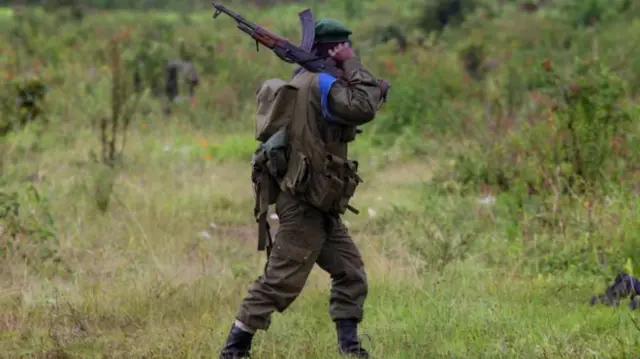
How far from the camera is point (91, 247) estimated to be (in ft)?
21.8

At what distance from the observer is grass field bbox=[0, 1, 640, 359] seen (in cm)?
472

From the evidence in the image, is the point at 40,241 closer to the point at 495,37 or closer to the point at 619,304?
the point at 619,304

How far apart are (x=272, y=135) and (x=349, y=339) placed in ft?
3.48

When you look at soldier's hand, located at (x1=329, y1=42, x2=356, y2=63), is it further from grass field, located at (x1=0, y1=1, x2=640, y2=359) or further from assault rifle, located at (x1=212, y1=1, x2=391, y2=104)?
grass field, located at (x1=0, y1=1, x2=640, y2=359)

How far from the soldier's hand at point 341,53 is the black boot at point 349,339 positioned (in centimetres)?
125

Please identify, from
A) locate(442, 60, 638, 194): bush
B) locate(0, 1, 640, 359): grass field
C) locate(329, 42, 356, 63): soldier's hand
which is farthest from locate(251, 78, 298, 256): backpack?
locate(442, 60, 638, 194): bush

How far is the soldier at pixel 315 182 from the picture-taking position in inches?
166

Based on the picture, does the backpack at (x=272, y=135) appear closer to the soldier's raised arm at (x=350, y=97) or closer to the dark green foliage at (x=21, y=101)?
the soldier's raised arm at (x=350, y=97)

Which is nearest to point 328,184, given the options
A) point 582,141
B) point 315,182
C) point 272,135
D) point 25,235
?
point 315,182

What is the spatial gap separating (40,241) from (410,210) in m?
2.99

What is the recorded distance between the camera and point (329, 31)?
Result: 4398mm

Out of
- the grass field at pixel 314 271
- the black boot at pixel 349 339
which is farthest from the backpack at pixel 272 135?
the grass field at pixel 314 271

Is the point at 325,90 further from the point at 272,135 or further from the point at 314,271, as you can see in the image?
the point at 314,271

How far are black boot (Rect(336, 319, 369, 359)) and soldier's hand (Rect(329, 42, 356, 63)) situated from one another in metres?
1.25
